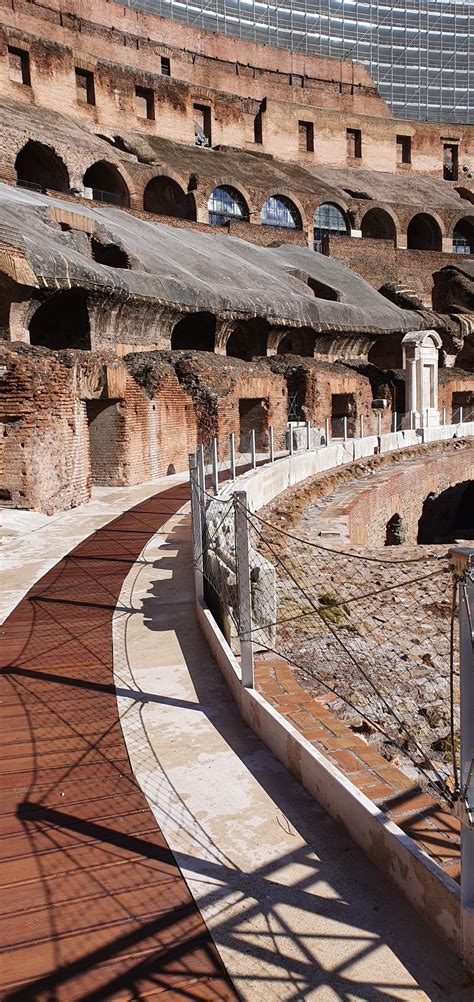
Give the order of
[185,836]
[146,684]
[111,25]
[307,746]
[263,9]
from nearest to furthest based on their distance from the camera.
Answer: [185,836]
[307,746]
[146,684]
[111,25]
[263,9]

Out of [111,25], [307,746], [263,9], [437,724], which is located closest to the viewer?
[307,746]

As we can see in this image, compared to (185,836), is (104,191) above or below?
above

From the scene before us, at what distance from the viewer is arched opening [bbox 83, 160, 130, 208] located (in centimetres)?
3300

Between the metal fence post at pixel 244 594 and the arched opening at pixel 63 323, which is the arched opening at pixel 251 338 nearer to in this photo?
the arched opening at pixel 63 323

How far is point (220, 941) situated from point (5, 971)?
68 centimetres

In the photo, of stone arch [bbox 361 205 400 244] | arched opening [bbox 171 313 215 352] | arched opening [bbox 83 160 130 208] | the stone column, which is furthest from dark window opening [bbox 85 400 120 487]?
stone arch [bbox 361 205 400 244]

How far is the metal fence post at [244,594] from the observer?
4.24 metres

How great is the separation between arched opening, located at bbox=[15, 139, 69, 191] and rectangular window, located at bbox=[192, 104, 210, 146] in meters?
13.9

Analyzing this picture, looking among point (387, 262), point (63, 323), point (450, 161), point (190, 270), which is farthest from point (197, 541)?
point (450, 161)

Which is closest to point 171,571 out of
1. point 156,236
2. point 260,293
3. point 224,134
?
point 260,293

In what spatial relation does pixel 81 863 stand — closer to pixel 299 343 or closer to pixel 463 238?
pixel 299 343

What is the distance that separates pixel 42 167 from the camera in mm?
31391

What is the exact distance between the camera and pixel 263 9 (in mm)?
52625

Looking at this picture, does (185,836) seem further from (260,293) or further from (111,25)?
(111,25)
